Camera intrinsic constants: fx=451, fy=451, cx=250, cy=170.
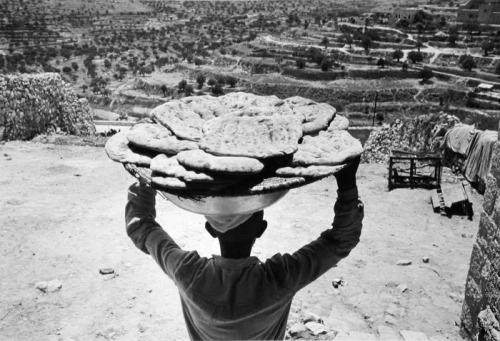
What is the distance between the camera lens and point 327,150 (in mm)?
1391

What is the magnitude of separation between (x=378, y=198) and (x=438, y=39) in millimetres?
54037

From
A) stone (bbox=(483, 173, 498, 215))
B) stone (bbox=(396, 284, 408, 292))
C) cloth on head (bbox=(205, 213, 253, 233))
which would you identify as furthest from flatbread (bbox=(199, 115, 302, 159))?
stone (bbox=(396, 284, 408, 292))

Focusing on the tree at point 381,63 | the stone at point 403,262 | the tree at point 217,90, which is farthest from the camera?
the tree at point 381,63

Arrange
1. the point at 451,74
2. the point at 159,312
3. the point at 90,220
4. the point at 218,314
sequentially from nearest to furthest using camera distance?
the point at 218,314, the point at 159,312, the point at 90,220, the point at 451,74

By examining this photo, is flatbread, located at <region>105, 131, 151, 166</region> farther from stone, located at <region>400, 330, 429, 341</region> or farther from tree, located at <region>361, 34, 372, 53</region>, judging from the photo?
tree, located at <region>361, 34, 372, 53</region>

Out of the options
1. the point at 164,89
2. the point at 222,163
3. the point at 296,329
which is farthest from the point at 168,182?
the point at 164,89

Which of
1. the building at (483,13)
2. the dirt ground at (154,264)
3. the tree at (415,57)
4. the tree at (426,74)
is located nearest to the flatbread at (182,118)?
the dirt ground at (154,264)

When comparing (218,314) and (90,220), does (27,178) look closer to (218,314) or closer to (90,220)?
(90,220)

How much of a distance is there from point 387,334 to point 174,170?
360 centimetres

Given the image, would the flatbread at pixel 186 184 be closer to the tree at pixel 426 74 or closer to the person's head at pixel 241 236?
the person's head at pixel 241 236

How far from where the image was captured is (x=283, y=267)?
164 cm

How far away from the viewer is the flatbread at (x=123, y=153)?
1.38m

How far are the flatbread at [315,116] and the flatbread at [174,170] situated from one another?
0.47 m

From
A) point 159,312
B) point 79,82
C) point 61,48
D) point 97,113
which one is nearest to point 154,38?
point 61,48
